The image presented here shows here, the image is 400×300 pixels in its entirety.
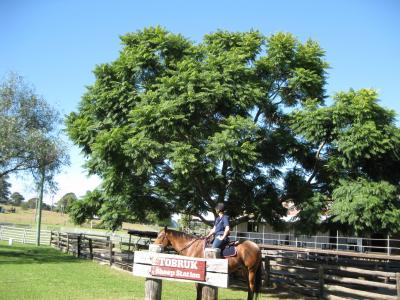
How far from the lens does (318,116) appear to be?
1728 centimetres

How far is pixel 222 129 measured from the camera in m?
17.2

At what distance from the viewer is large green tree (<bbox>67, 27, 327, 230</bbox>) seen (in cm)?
1664

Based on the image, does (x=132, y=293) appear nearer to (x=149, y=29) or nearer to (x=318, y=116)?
(x=318, y=116)

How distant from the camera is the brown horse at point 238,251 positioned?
41.3ft

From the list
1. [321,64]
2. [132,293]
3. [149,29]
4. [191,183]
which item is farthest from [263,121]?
[132,293]

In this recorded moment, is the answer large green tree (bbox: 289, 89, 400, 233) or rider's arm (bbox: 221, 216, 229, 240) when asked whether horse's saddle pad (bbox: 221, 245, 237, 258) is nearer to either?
rider's arm (bbox: 221, 216, 229, 240)

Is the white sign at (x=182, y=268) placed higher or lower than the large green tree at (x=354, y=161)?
lower

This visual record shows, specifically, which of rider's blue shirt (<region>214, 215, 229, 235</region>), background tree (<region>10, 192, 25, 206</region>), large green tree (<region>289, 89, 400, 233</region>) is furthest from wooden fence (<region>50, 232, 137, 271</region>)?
background tree (<region>10, 192, 25, 206</region>)

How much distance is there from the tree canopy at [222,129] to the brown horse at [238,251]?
3.55m

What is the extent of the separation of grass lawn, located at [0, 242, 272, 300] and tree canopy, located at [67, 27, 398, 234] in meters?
3.08

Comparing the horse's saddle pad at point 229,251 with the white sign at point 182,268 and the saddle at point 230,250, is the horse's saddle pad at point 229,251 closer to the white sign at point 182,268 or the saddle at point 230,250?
the saddle at point 230,250

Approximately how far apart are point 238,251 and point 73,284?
636cm

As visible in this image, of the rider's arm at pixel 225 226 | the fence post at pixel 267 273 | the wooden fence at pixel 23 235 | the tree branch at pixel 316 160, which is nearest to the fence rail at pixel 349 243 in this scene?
the fence post at pixel 267 273

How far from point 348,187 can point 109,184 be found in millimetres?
10026
